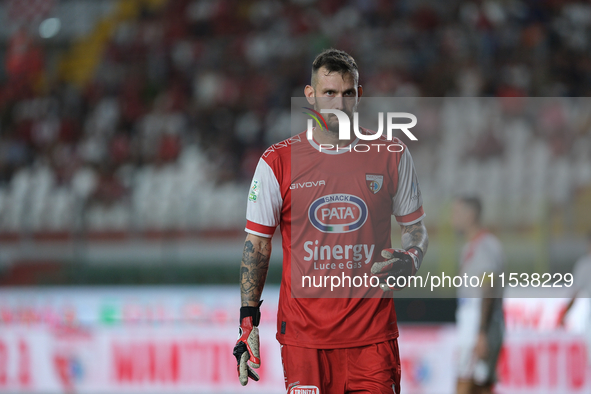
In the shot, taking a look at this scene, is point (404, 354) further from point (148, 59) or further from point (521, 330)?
point (148, 59)

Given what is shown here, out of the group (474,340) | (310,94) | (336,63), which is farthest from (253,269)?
(474,340)

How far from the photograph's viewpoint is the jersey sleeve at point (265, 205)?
288cm

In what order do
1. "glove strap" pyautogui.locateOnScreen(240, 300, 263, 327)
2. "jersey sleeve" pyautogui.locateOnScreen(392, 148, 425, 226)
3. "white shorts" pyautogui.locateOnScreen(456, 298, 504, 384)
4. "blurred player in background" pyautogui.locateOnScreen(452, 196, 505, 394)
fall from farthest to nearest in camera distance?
"white shorts" pyautogui.locateOnScreen(456, 298, 504, 384) → "blurred player in background" pyautogui.locateOnScreen(452, 196, 505, 394) → "jersey sleeve" pyautogui.locateOnScreen(392, 148, 425, 226) → "glove strap" pyautogui.locateOnScreen(240, 300, 263, 327)

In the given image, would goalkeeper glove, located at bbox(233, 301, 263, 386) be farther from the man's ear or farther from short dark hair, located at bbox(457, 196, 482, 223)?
short dark hair, located at bbox(457, 196, 482, 223)

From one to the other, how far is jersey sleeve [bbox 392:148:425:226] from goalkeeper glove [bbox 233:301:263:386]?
0.80 meters

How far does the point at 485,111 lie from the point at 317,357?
3.11 m

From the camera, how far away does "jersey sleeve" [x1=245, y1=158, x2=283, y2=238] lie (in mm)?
2877

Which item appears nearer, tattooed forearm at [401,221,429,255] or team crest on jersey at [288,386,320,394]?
team crest on jersey at [288,386,320,394]

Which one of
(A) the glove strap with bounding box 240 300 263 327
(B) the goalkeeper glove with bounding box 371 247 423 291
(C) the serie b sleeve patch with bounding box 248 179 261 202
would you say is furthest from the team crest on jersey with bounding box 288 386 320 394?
(C) the serie b sleeve patch with bounding box 248 179 261 202

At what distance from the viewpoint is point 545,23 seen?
329 inches

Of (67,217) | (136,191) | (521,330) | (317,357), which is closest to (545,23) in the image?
(521,330)

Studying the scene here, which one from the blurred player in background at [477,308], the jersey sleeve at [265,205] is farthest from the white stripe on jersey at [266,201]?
the blurred player in background at [477,308]

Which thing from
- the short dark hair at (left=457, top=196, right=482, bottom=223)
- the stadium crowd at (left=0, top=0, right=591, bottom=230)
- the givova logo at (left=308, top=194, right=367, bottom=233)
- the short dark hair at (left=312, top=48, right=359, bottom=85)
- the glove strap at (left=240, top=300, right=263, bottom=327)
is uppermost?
the stadium crowd at (left=0, top=0, right=591, bottom=230)

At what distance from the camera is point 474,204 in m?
4.69
